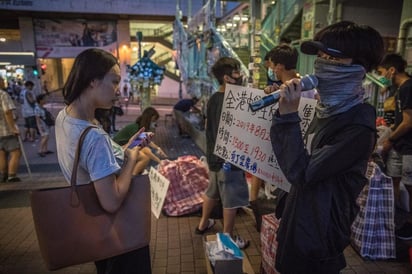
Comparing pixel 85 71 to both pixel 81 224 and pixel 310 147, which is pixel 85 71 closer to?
pixel 81 224

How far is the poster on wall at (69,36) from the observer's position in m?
21.1

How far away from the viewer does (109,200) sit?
4.67ft

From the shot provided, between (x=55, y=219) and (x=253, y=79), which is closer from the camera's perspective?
(x=55, y=219)

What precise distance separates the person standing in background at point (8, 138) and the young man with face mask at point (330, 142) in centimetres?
542

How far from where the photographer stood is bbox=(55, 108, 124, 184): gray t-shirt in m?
1.41

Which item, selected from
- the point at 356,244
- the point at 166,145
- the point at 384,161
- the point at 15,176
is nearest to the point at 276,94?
the point at 356,244

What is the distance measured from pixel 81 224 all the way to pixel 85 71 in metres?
0.72

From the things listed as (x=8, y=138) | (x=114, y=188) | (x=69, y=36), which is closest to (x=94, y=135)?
(x=114, y=188)

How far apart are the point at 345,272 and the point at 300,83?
2531mm

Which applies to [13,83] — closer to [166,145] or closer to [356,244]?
[166,145]

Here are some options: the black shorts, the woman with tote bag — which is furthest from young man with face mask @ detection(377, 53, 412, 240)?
the black shorts

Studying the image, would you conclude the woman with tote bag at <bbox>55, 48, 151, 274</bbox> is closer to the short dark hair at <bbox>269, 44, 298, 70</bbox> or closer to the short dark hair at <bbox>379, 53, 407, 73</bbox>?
the short dark hair at <bbox>269, 44, 298, 70</bbox>

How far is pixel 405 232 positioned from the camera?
Result: 3.46 metres

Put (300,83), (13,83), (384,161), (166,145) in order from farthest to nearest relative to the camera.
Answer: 1. (13,83)
2. (166,145)
3. (384,161)
4. (300,83)
